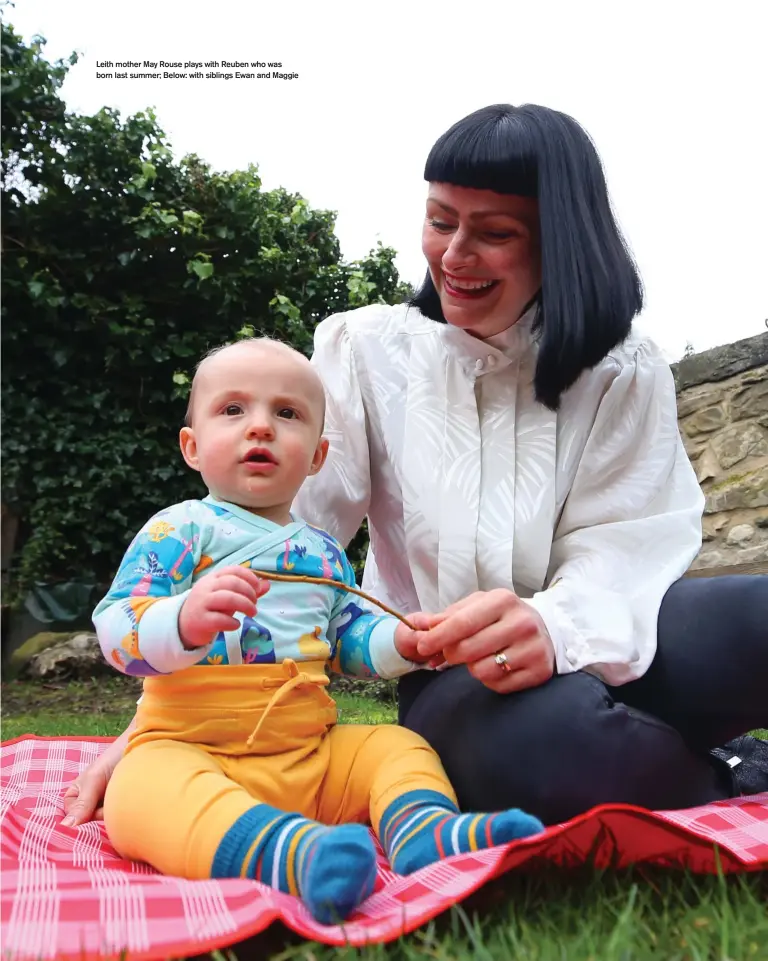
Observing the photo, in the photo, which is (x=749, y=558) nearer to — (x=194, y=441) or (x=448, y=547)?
(x=448, y=547)

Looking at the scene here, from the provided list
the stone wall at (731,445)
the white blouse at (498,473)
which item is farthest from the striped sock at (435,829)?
the stone wall at (731,445)

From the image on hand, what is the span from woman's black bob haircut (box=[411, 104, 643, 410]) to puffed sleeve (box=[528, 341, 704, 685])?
135 mm

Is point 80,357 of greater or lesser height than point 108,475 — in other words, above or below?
above

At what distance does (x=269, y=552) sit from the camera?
4.60 ft

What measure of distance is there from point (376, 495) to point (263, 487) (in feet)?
1.18

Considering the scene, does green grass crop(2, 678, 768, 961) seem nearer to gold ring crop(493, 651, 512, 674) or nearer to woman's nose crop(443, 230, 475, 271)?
gold ring crop(493, 651, 512, 674)

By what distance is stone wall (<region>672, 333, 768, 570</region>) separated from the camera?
3590 mm

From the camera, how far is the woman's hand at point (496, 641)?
125cm

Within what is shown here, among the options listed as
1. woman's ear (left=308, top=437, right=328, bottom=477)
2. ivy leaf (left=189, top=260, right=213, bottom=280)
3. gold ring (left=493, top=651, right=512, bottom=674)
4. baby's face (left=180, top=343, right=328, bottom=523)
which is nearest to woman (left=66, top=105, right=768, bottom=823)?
gold ring (left=493, top=651, right=512, bottom=674)

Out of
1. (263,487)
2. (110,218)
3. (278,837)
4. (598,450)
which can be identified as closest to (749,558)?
(598,450)

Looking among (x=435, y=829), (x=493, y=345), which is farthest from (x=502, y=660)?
(x=493, y=345)

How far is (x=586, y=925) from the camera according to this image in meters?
0.86

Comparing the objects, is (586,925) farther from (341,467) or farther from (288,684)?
(341,467)

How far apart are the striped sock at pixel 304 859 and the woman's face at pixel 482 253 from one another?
3.04ft
